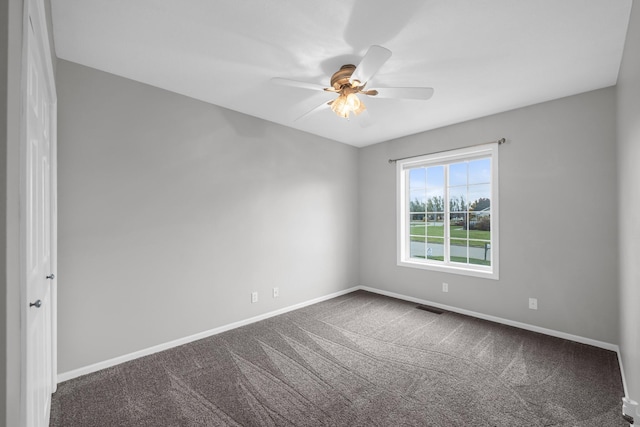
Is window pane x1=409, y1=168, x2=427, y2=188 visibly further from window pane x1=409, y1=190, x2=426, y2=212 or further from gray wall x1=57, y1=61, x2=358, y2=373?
gray wall x1=57, y1=61, x2=358, y2=373

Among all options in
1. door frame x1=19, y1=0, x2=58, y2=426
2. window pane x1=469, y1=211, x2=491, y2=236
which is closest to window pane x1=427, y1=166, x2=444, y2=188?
window pane x1=469, y1=211, x2=491, y2=236

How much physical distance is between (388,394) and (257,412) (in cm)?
92

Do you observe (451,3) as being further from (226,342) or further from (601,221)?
(226,342)

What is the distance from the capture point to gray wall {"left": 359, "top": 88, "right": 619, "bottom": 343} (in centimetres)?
278

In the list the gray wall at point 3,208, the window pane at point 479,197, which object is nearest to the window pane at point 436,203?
the window pane at point 479,197

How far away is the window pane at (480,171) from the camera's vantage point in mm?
3664

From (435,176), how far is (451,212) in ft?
1.83

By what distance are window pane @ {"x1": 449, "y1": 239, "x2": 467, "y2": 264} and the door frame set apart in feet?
13.6

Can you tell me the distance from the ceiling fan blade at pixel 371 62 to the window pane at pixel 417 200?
103 inches

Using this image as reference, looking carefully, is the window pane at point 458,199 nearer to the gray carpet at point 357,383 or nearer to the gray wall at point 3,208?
the gray carpet at point 357,383

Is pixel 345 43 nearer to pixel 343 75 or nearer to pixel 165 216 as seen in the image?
pixel 343 75

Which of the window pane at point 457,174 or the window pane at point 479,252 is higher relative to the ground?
the window pane at point 457,174

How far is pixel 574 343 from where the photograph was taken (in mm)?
2869

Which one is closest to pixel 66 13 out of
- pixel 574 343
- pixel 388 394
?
pixel 388 394
